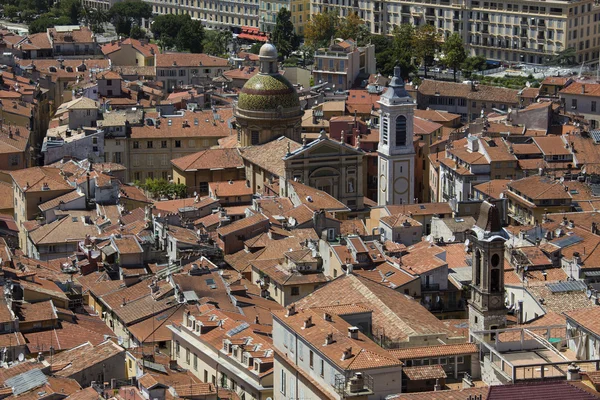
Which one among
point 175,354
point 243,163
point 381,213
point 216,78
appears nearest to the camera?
point 175,354

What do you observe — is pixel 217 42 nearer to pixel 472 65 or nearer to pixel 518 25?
pixel 472 65

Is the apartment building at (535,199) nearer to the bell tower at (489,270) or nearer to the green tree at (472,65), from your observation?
the bell tower at (489,270)

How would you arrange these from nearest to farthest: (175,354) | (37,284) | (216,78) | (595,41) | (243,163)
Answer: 1. (175,354)
2. (37,284)
3. (243,163)
4. (216,78)
5. (595,41)

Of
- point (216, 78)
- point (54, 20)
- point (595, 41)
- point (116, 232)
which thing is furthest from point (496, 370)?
point (54, 20)

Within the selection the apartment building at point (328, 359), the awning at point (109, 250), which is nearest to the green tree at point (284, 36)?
the awning at point (109, 250)

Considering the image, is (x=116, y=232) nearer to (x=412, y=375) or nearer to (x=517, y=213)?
(x=517, y=213)

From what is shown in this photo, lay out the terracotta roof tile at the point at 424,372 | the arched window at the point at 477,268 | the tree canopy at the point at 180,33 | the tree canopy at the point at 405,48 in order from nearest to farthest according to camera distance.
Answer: the terracotta roof tile at the point at 424,372 < the arched window at the point at 477,268 < the tree canopy at the point at 405,48 < the tree canopy at the point at 180,33

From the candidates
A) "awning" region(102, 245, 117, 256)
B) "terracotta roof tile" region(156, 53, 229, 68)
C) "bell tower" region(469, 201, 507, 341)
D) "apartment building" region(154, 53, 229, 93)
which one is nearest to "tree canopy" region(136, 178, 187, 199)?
"awning" region(102, 245, 117, 256)

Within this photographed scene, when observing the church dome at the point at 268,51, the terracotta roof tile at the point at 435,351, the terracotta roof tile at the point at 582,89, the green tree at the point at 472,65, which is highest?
the church dome at the point at 268,51

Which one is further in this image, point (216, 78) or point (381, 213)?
point (216, 78)
